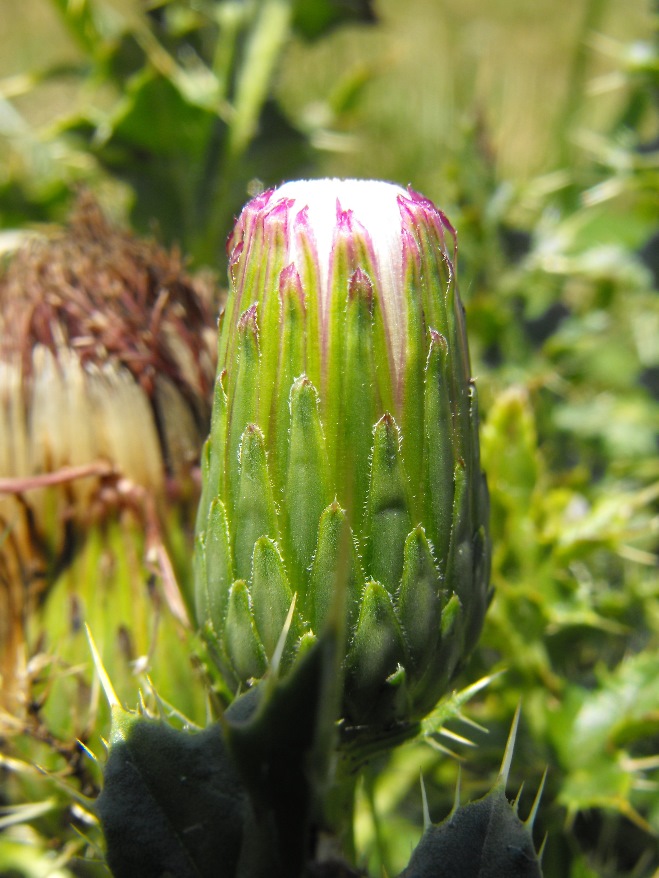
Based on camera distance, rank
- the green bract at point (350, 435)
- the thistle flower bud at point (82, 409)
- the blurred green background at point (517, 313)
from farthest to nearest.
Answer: the blurred green background at point (517, 313) < the thistle flower bud at point (82, 409) < the green bract at point (350, 435)

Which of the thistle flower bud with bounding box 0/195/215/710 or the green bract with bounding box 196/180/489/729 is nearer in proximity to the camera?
the green bract with bounding box 196/180/489/729

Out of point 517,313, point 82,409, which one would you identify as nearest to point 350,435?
point 82,409

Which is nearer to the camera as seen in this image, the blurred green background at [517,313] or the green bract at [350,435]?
the green bract at [350,435]

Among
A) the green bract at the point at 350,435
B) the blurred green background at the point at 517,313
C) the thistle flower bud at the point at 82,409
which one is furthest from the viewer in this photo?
the blurred green background at the point at 517,313

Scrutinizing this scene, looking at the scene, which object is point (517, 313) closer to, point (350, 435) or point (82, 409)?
point (82, 409)

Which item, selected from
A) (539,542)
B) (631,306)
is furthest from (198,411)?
(631,306)

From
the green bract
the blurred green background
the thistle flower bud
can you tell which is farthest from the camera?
the blurred green background
